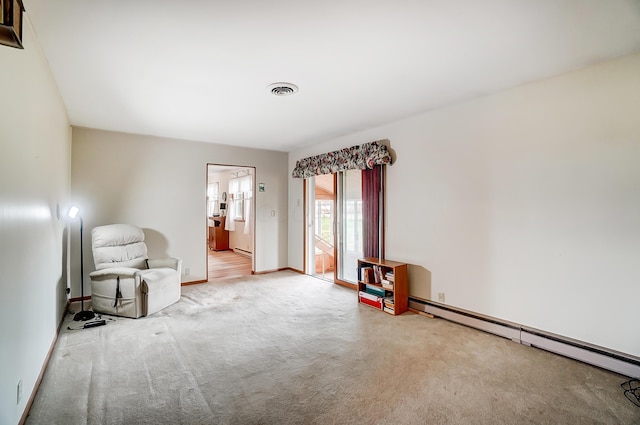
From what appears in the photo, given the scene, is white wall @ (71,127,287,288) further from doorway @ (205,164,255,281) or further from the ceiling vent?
the ceiling vent

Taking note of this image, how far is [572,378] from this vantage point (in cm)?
232

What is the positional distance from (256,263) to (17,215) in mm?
4268

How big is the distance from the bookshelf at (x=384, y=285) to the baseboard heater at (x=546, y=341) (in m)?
0.35

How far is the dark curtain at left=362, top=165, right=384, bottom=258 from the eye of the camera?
4301mm

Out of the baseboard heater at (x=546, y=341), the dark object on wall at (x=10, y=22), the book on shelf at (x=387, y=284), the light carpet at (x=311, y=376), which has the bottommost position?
the light carpet at (x=311, y=376)

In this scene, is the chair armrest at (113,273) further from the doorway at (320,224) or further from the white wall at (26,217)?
the doorway at (320,224)

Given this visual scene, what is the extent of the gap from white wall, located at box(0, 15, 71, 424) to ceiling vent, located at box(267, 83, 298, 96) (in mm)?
1743

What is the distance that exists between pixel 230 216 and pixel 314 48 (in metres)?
7.43

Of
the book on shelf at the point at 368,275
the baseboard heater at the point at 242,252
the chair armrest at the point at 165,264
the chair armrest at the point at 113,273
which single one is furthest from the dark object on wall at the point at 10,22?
the baseboard heater at the point at 242,252

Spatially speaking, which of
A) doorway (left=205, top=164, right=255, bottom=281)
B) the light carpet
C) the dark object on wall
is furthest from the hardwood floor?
the dark object on wall

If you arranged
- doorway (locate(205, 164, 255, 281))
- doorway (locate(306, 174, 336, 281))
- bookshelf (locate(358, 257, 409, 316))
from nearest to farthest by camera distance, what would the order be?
bookshelf (locate(358, 257, 409, 316)) → doorway (locate(306, 174, 336, 281)) → doorway (locate(205, 164, 255, 281))

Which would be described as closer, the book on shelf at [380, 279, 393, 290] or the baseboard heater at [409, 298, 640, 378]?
the baseboard heater at [409, 298, 640, 378]

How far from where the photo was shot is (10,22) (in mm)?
1110

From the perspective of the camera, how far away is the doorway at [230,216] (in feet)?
25.7
